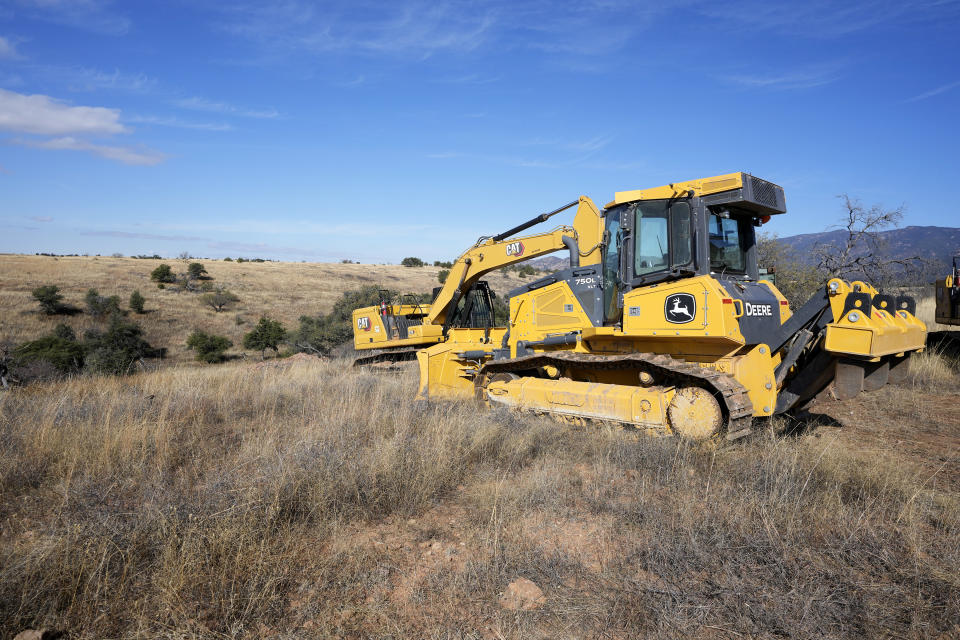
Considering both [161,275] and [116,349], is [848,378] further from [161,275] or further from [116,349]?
[161,275]

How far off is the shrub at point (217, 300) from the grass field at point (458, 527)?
1142 inches

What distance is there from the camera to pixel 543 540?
3.89 meters

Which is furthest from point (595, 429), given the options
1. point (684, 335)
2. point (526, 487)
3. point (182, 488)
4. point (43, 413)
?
point (43, 413)

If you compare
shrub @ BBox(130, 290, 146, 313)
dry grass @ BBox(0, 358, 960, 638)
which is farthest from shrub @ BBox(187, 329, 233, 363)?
dry grass @ BBox(0, 358, 960, 638)

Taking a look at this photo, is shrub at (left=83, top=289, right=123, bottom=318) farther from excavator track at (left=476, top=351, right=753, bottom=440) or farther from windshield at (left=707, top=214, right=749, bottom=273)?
windshield at (left=707, top=214, right=749, bottom=273)

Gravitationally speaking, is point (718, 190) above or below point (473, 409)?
above

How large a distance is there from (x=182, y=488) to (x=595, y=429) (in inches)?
181

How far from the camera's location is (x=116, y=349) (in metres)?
19.1

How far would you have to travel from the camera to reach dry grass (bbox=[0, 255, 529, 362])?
88.2 ft

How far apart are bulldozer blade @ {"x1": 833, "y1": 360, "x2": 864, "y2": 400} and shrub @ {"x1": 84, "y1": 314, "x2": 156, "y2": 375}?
47.8ft

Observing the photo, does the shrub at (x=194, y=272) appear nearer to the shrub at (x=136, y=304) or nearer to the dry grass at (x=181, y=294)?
the dry grass at (x=181, y=294)

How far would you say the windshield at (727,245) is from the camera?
21.3 ft

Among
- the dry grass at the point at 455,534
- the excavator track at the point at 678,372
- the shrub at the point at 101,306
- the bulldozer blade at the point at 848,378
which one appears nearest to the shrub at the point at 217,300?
the shrub at the point at 101,306

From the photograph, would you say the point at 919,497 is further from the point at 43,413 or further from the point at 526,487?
the point at 43,413
